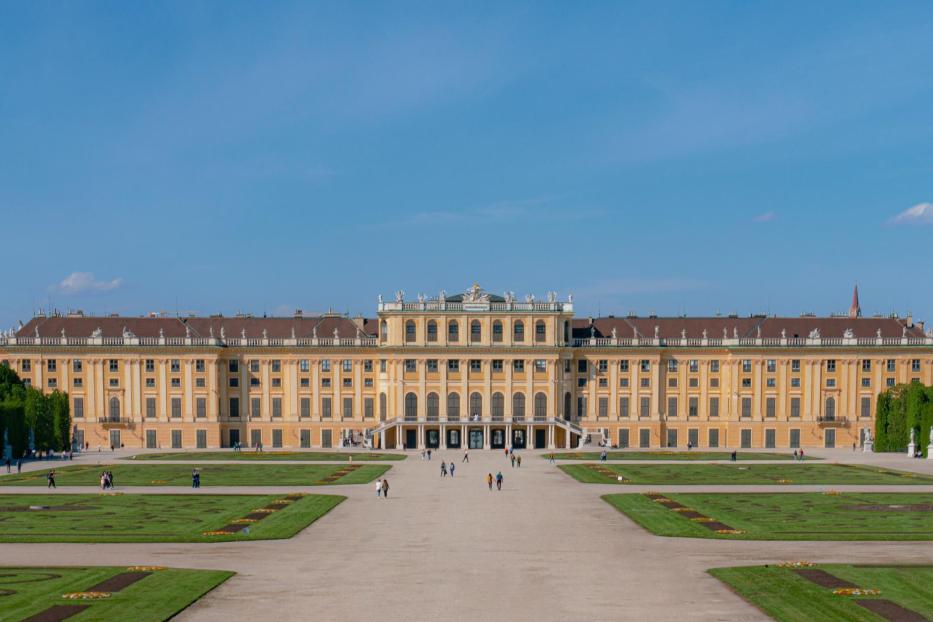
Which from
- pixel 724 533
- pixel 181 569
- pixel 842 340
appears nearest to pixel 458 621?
pixel 181 569

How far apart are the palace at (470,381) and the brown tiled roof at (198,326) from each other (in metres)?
0.57

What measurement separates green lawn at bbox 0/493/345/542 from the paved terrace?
1.68 metres

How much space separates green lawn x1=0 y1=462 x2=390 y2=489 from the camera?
2948 inches

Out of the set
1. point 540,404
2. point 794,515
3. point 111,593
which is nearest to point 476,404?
point 540,404

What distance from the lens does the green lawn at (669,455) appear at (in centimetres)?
10310

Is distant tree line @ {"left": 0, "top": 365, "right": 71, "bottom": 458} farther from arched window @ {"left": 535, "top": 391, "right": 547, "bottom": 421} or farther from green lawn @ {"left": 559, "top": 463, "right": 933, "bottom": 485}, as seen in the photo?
green lawn @ {"left": 559, "top": 463, "right": 933, "bottom": 485}

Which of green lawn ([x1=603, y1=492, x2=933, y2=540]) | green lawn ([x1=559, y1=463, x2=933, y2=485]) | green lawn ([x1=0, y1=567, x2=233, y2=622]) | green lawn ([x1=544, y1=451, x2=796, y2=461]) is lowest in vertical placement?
green lawn ([x1=544, y1=451, x2=796, y2=461])

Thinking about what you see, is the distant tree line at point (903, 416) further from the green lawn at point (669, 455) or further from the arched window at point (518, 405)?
the arched window at point (518, 405)

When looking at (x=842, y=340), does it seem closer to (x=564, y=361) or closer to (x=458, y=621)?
(x=564, y=361)

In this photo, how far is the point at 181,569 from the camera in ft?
127

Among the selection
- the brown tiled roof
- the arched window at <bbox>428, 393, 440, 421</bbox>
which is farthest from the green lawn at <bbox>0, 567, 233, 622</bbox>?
the brown tiled roof

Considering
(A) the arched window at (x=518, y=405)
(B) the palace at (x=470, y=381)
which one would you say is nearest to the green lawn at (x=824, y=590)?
(B) the palace at (x=470, y=381)

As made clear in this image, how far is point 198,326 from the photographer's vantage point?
12900cm

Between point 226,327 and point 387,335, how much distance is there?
73.0 ft
